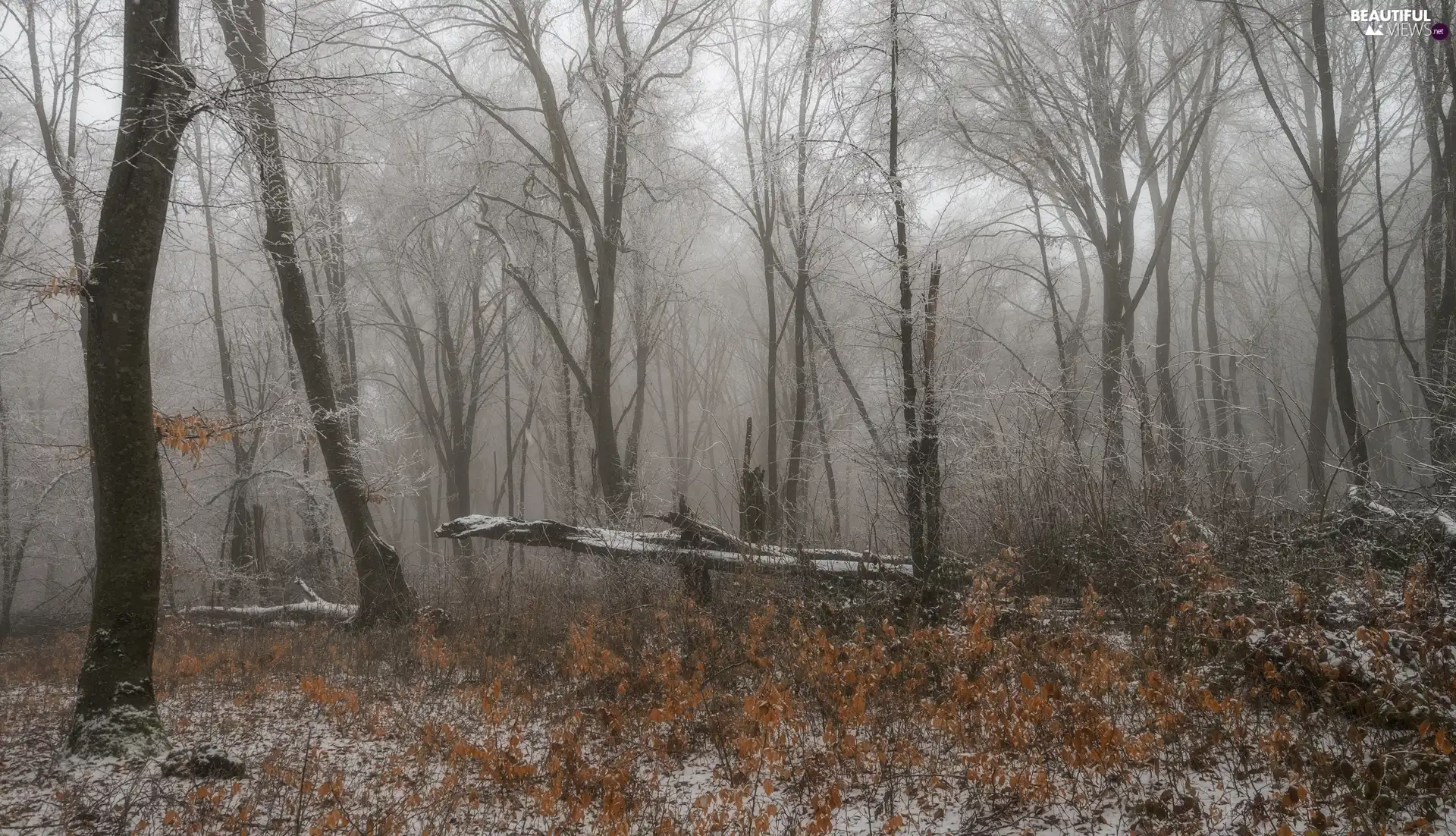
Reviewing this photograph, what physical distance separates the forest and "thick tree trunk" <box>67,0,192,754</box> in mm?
24

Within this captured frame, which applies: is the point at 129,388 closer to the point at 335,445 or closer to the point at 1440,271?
the point at 335,445

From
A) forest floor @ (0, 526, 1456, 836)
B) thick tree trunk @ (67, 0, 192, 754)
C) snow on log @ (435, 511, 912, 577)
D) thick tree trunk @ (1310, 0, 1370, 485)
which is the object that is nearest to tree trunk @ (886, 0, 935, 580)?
snow on log @ (435, 511, 912, 577)

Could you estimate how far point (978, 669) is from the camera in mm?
3891

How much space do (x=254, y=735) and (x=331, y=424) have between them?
4.57 metres

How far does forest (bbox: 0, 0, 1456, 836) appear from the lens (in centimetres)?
328

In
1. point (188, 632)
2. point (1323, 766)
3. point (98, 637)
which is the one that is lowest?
point (188, 632)

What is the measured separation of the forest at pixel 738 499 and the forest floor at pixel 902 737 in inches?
1.2

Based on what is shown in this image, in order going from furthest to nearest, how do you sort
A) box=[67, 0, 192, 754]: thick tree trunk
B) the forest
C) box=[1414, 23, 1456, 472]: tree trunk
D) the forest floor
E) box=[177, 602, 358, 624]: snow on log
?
box=[177, 602, 358, 624]: snow on log
box=[1414, 23, 1456, 472]: tree trunk
box=[67, 0, 192, 754]: thick tree trunk
the forest
the forest floor

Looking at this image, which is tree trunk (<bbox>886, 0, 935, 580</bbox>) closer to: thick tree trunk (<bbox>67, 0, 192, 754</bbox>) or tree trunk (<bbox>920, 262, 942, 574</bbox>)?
tree trunk (<bbox>920, 262, 942, 574</bbox>)

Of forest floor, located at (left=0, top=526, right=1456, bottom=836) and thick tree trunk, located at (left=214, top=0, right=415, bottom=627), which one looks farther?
thick tree trunk, located at (left=214, top=0, right=415, bottom=627)

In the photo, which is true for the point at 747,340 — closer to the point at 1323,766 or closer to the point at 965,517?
the point at 965,517

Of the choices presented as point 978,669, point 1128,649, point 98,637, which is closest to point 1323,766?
point 978,669

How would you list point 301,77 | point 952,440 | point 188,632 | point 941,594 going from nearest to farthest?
point 301,77
point 941,594
point 952,440
point 188,632

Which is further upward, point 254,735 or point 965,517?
point 965,517
